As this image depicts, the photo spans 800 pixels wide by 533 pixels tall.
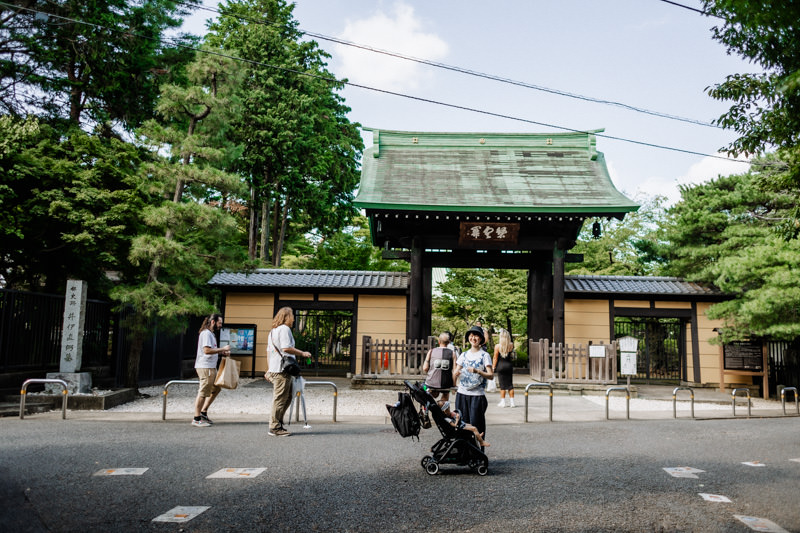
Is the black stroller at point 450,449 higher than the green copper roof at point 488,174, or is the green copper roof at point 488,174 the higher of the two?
the green copper roof at point 488,174

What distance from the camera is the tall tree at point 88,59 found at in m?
14.5

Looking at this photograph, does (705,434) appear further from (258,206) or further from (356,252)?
(258,206)

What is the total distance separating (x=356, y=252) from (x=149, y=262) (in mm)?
13719

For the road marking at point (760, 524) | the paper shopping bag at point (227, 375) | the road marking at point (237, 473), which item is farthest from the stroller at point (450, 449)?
the paper shopping bag at point (227, 375)

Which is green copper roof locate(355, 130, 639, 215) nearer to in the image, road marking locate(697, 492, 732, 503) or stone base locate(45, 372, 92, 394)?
stone base locate(45, 372, 92, 394)

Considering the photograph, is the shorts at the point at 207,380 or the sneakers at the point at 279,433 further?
the shorts at the point at 207,380

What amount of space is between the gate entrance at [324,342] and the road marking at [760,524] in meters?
12.3

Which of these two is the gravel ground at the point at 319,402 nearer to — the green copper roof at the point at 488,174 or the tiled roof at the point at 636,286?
the tiled roof at the point at 636,286

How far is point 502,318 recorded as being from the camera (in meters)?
23.8

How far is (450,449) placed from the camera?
5.55m

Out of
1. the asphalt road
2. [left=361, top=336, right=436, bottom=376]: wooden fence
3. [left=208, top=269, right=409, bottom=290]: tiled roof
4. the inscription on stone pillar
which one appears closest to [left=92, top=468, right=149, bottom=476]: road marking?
the asphalt road

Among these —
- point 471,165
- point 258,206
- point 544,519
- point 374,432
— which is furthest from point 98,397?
point 258,206

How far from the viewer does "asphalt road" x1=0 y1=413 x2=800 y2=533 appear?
13.0 feet

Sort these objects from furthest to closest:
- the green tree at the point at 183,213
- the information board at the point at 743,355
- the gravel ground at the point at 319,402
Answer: the information board at the point at 743,355, the green tree at the point at 183,213, the gravel ground at the point at 319,402
